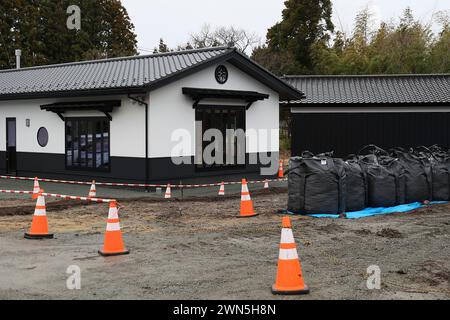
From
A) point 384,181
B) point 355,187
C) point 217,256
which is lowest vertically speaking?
point 217,256

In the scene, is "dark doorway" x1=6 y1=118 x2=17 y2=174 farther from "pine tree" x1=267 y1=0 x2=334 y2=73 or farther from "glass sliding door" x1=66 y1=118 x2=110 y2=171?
"pine tree" x1=267 y1=0 x2=334 y2=73

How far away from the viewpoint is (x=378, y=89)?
91.2 feet

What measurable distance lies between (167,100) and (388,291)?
12.7 meters

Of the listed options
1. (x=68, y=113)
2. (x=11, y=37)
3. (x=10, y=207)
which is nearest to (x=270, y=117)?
(x=68, y=113)

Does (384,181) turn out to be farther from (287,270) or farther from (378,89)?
(378,89)

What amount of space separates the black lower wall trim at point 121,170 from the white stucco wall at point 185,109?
1.51ft

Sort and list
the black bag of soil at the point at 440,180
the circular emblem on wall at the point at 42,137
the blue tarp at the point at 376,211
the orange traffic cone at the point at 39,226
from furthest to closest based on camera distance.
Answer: the circular emblem on wall at the point at 42,137 < the black bag of soil at the point at 440,180 < the blue tarp at the point at 376,211 < the orange traffic cone at the point at 39,226

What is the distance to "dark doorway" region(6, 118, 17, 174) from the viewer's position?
23.0 metres

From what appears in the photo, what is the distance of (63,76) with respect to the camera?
2227cm

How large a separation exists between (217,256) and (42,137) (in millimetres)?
14684

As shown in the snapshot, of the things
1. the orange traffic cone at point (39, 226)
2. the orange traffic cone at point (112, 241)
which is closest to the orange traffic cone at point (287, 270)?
the orange traffic cone at point (112, 241)

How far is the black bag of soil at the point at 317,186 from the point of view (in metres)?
12.6

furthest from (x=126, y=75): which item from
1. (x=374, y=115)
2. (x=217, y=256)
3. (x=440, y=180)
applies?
(x=374, y=115)

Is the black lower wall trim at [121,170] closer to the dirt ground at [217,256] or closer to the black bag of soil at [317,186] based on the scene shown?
the dirt ground at [217,256]
